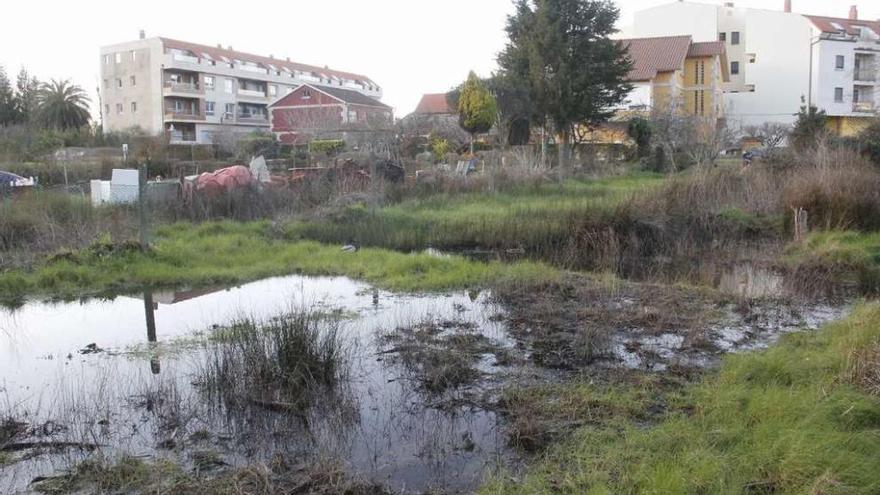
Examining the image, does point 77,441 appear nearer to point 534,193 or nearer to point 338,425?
point 338,425

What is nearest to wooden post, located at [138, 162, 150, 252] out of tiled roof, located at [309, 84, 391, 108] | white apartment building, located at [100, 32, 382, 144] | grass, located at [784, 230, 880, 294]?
grass, located at [784, 230, 880, 294]

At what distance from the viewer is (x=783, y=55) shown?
51.9m

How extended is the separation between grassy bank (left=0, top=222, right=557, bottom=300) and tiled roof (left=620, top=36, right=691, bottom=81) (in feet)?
108

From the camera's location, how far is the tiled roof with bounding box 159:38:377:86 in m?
61.4

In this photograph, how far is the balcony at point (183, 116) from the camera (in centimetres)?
5897

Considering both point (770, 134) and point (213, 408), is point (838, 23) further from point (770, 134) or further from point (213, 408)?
point (213, 408)

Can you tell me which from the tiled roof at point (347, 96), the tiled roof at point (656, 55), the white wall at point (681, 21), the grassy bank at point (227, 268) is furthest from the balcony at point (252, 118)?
the grassy bank at point (227, 268)

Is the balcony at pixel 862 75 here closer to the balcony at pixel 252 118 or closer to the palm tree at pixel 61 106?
the balcony at pixel 252 118

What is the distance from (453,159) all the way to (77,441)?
22885 mm

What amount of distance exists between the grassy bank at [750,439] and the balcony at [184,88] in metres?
60.0

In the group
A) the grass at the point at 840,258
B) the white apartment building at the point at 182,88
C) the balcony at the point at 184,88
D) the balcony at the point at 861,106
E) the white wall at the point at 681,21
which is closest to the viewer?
the grass at the point at 840,258

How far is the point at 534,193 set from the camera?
66.8ft

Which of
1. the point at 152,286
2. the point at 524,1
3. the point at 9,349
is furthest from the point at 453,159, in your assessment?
the point at 9,349

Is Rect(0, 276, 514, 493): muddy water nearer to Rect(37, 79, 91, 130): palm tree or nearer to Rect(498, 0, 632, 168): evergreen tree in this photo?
Rect(498, 0, 632, 168): evergreen tree
